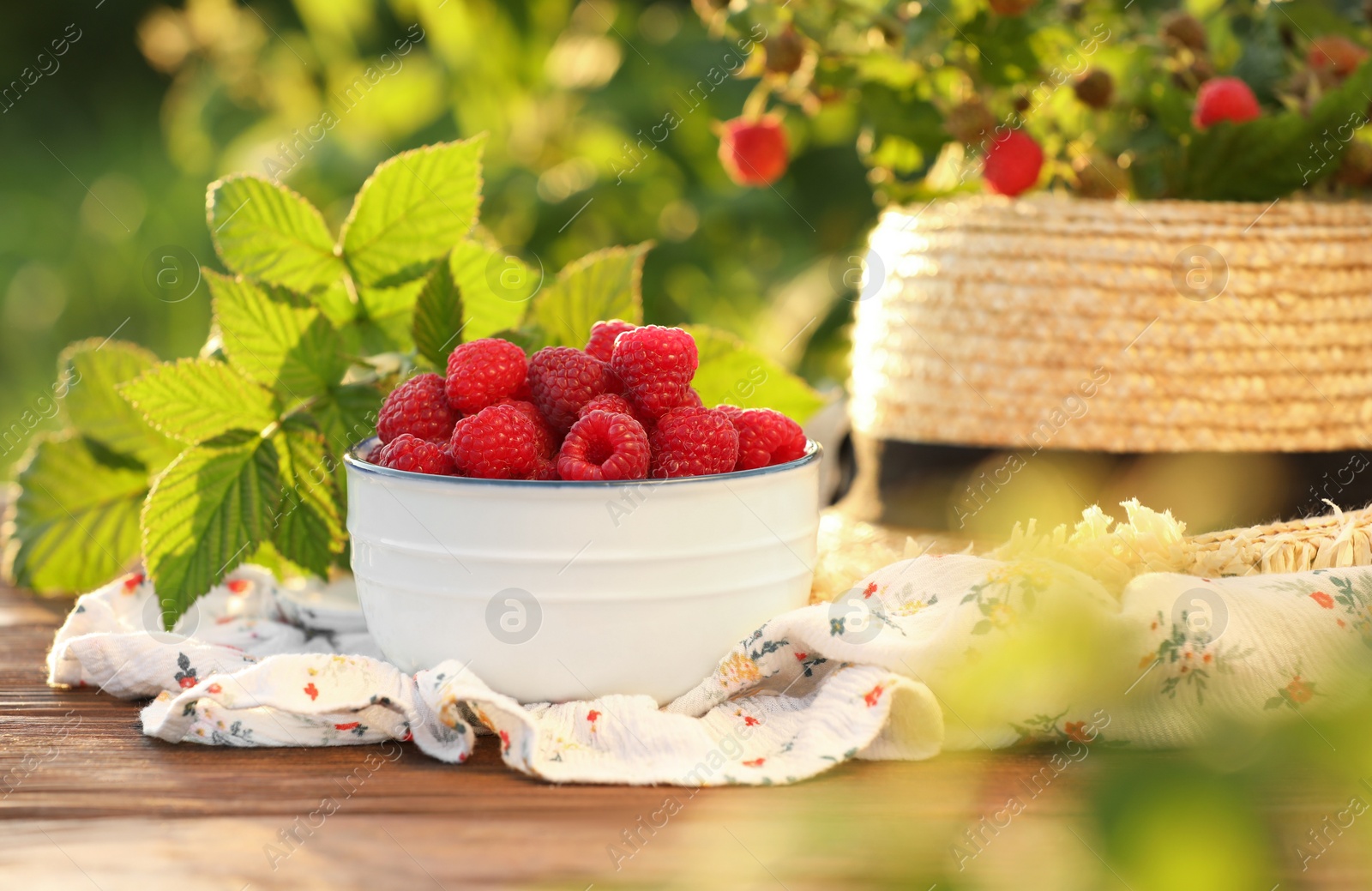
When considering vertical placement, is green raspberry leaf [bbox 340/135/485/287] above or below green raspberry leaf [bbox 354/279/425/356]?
above

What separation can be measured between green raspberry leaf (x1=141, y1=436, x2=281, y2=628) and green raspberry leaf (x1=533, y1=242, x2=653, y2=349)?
19cm

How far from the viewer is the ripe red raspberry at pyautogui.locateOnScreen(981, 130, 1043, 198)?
817 millimetres

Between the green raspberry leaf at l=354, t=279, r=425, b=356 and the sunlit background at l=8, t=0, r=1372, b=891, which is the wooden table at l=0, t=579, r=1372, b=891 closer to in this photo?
the sunlit background at l=8, t=0, r=1372, b=891

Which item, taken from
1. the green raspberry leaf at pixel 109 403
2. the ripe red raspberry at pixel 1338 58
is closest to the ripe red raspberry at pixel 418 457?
the green raspberry leaf at pixel 109 403

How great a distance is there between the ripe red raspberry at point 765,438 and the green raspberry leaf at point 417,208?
23 cm

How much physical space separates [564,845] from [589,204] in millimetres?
1201

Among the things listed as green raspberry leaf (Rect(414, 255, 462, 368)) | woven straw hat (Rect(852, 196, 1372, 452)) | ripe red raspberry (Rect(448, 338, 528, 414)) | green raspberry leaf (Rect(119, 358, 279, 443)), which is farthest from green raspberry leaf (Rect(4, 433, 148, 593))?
woven straw hat (Rect(852, 196, 1372, 452))

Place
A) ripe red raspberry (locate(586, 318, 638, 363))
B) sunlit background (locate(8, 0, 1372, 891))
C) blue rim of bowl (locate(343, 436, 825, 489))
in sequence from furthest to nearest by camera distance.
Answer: sunlit background (locate(8, 0, 1372, 891)), ripe red raspberry (locate(586, 318, 638, 363)), blue rim of bowl (locate(343, 436, 825, 489))

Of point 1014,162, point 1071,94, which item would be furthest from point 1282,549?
point 1071,94

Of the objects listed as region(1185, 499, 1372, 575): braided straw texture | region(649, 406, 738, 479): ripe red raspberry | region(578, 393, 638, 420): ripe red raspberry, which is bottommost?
region(1185, 499, 1372, 575): braided straw texture

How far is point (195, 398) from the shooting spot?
67cm

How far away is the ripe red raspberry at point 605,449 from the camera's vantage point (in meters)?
0.52

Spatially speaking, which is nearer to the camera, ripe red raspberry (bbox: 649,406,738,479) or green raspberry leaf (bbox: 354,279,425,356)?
ripe red raspberry (bbox: 649,406,738,479)

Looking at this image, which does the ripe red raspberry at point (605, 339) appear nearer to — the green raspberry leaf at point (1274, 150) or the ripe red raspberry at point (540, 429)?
the ripe red raspberry at point (540, 429)
